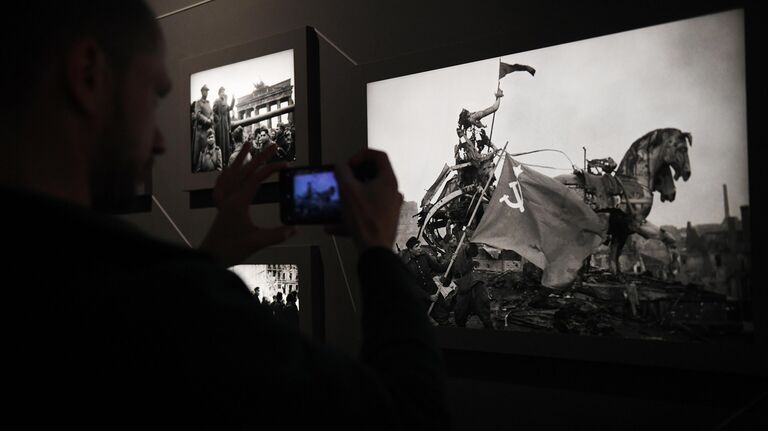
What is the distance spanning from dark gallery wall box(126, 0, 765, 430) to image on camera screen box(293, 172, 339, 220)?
570 mm

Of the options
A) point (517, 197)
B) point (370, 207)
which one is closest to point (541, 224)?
point (517, 197)

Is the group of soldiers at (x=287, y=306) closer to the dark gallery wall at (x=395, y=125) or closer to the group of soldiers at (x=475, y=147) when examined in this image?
the dark gallery wall at (x=395, y=125)

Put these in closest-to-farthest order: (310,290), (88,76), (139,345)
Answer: (139,345) → (88,76) → (310,290)

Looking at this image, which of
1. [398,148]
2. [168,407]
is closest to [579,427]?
[398,148]

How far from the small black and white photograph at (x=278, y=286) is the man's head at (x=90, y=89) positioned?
114cm

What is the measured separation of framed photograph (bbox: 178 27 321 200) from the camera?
1690 mm

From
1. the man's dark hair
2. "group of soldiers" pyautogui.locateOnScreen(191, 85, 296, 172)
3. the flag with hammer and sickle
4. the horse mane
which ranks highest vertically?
"group of soldiers" pyautogui.locateOnScreen(191, 85, 296, 172)

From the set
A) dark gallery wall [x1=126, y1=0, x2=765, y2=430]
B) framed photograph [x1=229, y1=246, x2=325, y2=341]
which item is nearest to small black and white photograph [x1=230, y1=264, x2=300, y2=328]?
framed photograph [x1=229, y1=246, x2=325, y2=341]

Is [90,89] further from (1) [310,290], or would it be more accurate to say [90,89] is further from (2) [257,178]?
(1) [310,290]

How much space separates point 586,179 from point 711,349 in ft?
1.51

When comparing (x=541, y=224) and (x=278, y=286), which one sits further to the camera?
(x=278, y=286)

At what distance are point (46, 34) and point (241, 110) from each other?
1.29 metres

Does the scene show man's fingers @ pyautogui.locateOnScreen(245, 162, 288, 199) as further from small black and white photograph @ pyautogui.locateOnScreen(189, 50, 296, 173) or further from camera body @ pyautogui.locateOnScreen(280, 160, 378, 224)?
small black and white photograph @ pyautogui.locateOnScreen(189, 50, 296, 173)

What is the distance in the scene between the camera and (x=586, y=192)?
123 cm
